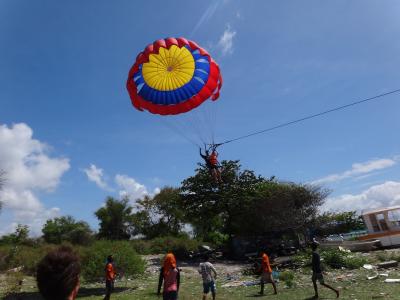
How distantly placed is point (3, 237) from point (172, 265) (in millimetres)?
56824

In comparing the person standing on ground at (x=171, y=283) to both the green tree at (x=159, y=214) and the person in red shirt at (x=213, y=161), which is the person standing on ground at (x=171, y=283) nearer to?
the person in red shirt at (x=213, y=161)

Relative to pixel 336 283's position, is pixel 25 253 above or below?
above

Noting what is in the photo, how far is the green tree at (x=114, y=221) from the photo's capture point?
59875 mm

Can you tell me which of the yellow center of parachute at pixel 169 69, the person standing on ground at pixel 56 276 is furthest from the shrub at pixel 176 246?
the person standing on ground at pixel 56 276

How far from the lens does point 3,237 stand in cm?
5678

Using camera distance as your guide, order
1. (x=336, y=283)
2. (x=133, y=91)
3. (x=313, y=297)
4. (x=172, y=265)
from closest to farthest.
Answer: (x=172, y=265) < (x=313, y=297) < (x=336, y=283) < (x=133, y=91)

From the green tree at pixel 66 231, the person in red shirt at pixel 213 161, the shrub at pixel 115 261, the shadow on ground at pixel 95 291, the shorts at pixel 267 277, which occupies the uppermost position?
the green tree at pixel 66 231

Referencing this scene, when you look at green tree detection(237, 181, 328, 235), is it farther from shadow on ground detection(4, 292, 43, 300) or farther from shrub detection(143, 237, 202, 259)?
shadow on ground detection(4, 292, 43, 300)

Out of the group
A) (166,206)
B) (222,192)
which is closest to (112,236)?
(166,206)

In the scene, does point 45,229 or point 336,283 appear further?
point 45,229

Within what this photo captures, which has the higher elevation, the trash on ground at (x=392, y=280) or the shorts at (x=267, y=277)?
the shorts at (x=267, y=277)

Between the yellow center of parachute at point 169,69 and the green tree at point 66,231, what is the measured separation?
43.8 m

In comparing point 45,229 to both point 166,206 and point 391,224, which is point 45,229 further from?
point 391,224

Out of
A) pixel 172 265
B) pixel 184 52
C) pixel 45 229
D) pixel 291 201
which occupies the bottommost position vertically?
pixel 172 265
